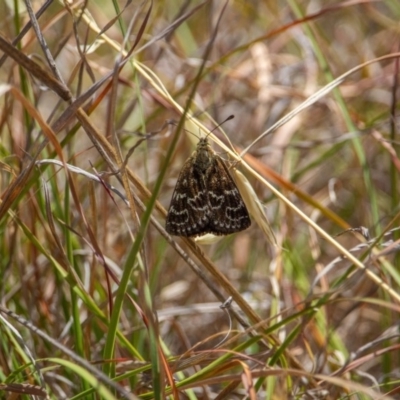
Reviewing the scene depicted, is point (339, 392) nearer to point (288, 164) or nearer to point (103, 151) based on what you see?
point (103, 151)

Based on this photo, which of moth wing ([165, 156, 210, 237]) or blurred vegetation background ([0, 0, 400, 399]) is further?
moth wing ([165, 156, 210, 237])

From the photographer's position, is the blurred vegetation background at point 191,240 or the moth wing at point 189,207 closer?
the blurred vegetation background at point 191,240

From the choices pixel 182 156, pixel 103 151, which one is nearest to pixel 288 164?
pixel 182 156

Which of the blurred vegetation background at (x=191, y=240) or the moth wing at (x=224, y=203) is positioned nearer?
the blurred vegetation background at (x=191, y=240)
